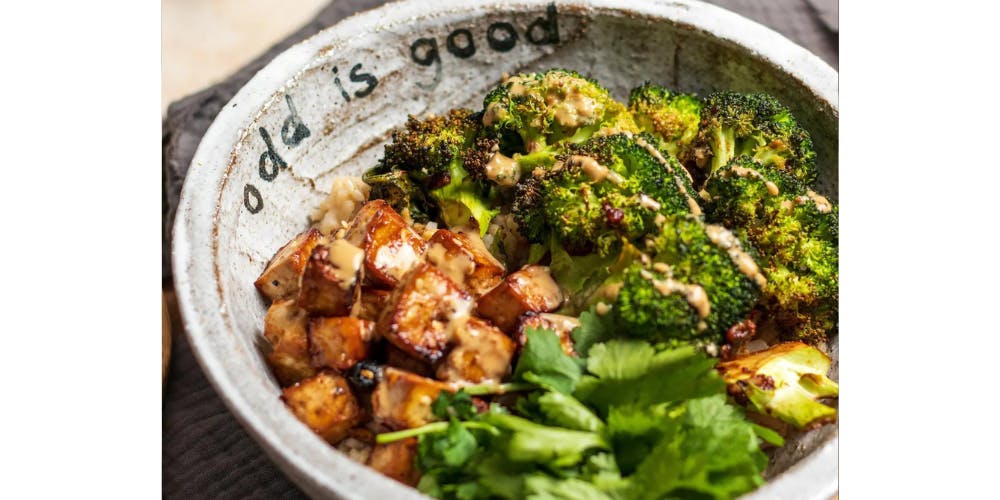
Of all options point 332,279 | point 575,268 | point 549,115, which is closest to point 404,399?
point 332,279

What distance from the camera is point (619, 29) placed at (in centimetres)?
271

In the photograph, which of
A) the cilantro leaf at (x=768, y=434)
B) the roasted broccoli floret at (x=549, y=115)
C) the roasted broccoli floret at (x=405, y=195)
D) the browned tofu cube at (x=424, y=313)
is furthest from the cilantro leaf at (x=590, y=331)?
the roasted broccoli floret at (x=405, y=195)

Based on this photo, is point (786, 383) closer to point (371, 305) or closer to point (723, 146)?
point (723, 146)

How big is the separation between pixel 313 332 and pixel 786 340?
115 cm

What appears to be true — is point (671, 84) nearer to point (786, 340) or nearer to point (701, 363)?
point (786, 340)

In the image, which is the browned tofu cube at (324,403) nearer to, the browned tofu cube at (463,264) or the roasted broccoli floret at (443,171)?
the browned tofu cube at (463,264)

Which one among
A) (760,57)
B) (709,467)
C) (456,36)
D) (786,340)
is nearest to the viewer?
(709,467)

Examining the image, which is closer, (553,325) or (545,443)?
(545,443)

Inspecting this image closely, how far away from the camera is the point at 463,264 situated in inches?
82.4

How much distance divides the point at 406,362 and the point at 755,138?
1107 millimetres

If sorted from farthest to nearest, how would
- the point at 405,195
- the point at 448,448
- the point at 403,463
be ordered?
the point at 405,195, the point at 403,463, the point at 448,448

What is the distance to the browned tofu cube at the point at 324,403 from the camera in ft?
6.10

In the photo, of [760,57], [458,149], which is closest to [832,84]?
[760,57]

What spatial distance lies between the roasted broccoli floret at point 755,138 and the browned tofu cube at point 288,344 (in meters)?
1.14
